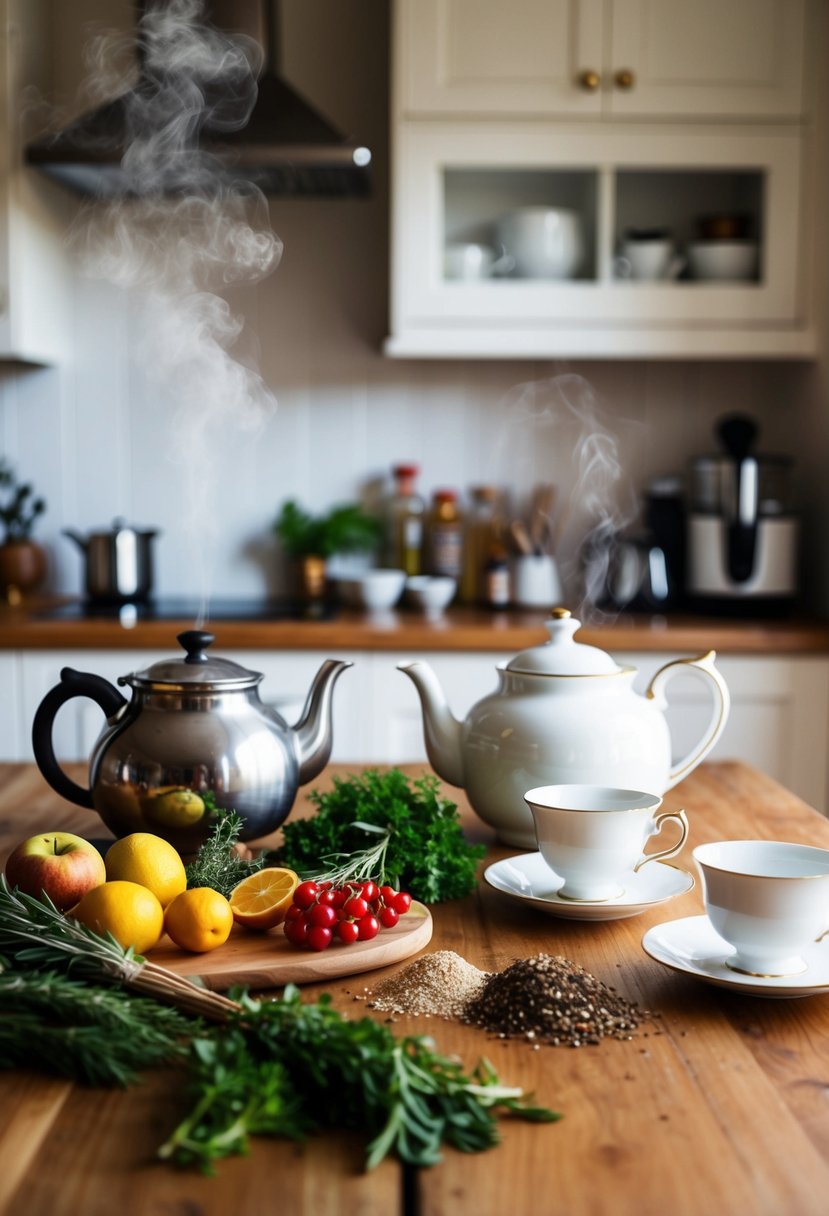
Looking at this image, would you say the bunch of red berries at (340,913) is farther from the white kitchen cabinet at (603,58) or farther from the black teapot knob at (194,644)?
the white kitchen cabinet at (603,58)

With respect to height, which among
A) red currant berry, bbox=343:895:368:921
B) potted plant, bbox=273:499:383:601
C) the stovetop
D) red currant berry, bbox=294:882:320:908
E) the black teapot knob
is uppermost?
potted plant, bbox=273:499:383:601

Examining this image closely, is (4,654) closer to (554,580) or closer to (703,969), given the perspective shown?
(554,580)

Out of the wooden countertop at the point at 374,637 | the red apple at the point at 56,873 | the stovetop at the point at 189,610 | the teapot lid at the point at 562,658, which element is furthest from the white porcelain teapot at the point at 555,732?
the stovetop at the point at 189,610

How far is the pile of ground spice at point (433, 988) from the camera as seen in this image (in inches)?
35.7

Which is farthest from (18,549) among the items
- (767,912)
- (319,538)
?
(767,912)

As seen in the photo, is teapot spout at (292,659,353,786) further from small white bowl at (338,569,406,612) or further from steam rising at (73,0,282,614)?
steam rising at (73,0,282,614)

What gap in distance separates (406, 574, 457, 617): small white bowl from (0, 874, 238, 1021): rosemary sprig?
204cm

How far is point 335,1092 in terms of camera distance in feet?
2.43

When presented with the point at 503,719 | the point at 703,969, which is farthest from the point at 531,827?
the point at 703,969

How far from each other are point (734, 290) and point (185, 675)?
2.05m

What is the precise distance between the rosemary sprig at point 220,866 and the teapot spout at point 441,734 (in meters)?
0.29

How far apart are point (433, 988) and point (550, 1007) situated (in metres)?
0.10

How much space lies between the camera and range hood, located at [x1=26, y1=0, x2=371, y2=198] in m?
2.52

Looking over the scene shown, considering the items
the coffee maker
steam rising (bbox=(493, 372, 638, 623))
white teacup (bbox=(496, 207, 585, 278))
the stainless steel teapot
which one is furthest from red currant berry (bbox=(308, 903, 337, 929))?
steam rising (bbox=(493, 372, 638, 623))
